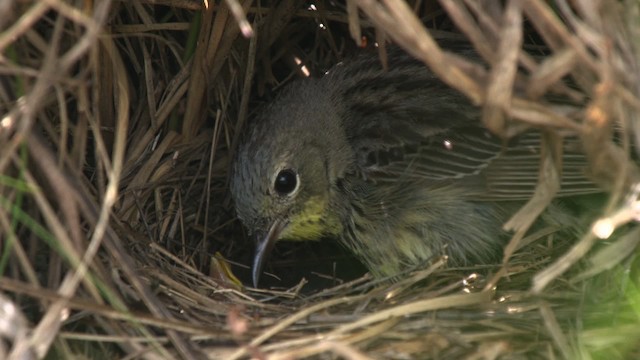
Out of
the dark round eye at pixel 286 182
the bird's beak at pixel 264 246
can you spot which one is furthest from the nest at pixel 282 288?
the dark round eye at pixel 286 182

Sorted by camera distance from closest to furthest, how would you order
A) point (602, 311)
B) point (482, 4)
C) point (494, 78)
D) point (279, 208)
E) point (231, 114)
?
point (494, 78) → point (482, 4) → point (602, 311) → point (279, 208) → point (231, 114)

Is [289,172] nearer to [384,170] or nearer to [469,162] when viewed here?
[384,170]

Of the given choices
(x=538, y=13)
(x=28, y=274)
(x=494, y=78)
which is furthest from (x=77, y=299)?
(x=538, y=13)

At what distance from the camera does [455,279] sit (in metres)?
4.58

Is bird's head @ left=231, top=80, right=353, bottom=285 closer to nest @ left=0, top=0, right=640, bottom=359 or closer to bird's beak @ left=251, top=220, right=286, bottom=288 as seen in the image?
bird's beak @ left=251, top=220, right=286, bottom=288

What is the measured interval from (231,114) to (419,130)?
121cm

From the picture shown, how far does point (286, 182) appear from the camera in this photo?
502 cm

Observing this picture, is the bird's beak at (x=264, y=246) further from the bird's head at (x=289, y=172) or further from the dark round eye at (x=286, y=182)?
the dark round eye at (x=286, y=182)

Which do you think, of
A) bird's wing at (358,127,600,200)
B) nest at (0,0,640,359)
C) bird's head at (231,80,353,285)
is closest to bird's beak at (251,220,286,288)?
bird's head at (231,80,353,285)

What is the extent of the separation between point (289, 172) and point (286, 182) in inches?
2.3

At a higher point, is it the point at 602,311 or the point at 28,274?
the point at 28,274

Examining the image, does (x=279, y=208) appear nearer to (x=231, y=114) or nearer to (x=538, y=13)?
(x=231, y=114)

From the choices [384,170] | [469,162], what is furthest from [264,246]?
[469,162]

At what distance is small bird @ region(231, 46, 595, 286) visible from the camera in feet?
15.6
